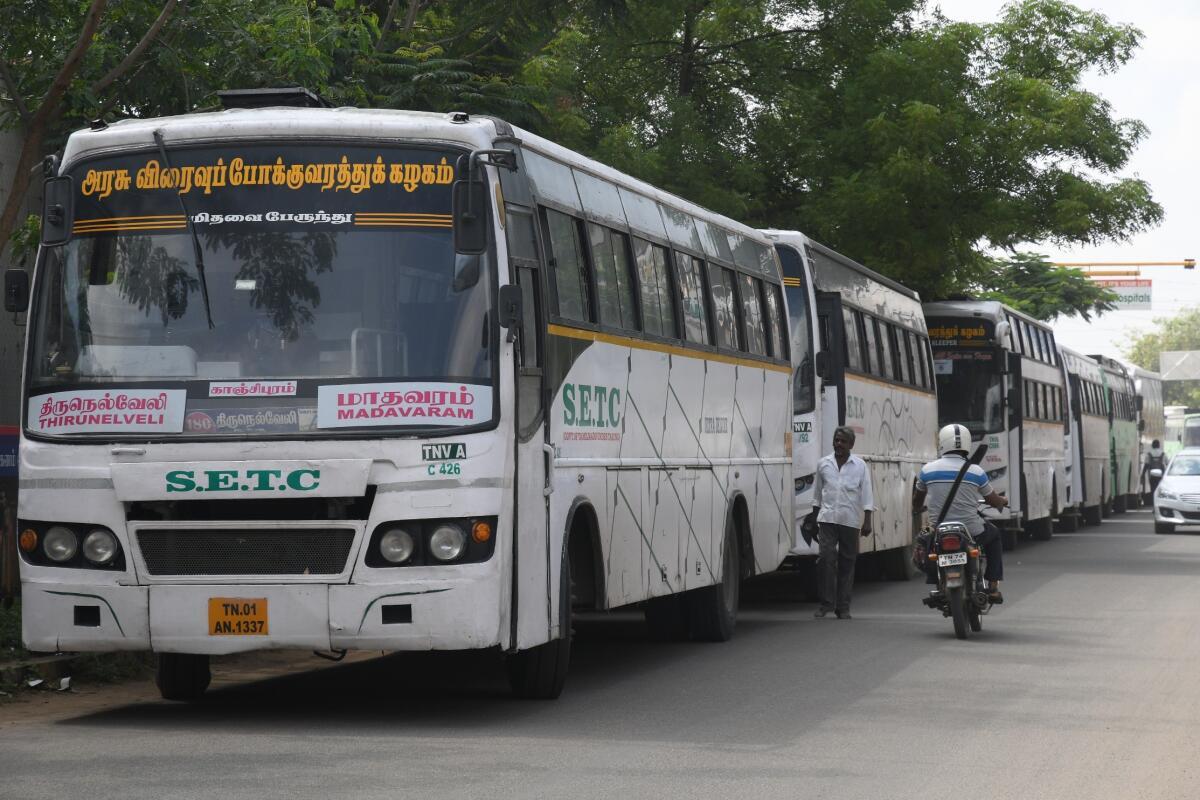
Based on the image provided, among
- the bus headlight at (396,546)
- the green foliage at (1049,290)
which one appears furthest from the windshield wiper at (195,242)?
the green foliage at (1049,290)

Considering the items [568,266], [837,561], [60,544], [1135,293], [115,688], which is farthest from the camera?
[1135,293]

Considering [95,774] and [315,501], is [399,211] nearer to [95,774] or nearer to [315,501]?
[315,501]

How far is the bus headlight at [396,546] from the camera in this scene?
984 cm

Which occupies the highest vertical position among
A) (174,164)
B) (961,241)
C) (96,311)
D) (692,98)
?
(692,98)

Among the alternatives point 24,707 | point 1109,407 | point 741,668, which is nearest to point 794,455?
point 741,668

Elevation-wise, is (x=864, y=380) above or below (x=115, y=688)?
above

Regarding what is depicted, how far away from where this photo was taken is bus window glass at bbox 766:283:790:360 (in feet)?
56.2

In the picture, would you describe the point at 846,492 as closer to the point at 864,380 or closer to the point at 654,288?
the point at 864,380

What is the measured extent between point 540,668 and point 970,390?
19632mm

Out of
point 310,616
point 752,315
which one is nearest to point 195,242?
point 310,616

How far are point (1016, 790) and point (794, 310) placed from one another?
11239mm

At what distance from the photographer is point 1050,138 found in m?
30.6

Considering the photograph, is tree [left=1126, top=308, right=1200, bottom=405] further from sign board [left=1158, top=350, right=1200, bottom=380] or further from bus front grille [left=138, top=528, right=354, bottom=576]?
bus front grille [left=138, top=528, right=354, bottom=576]

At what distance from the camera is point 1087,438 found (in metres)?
41.1
